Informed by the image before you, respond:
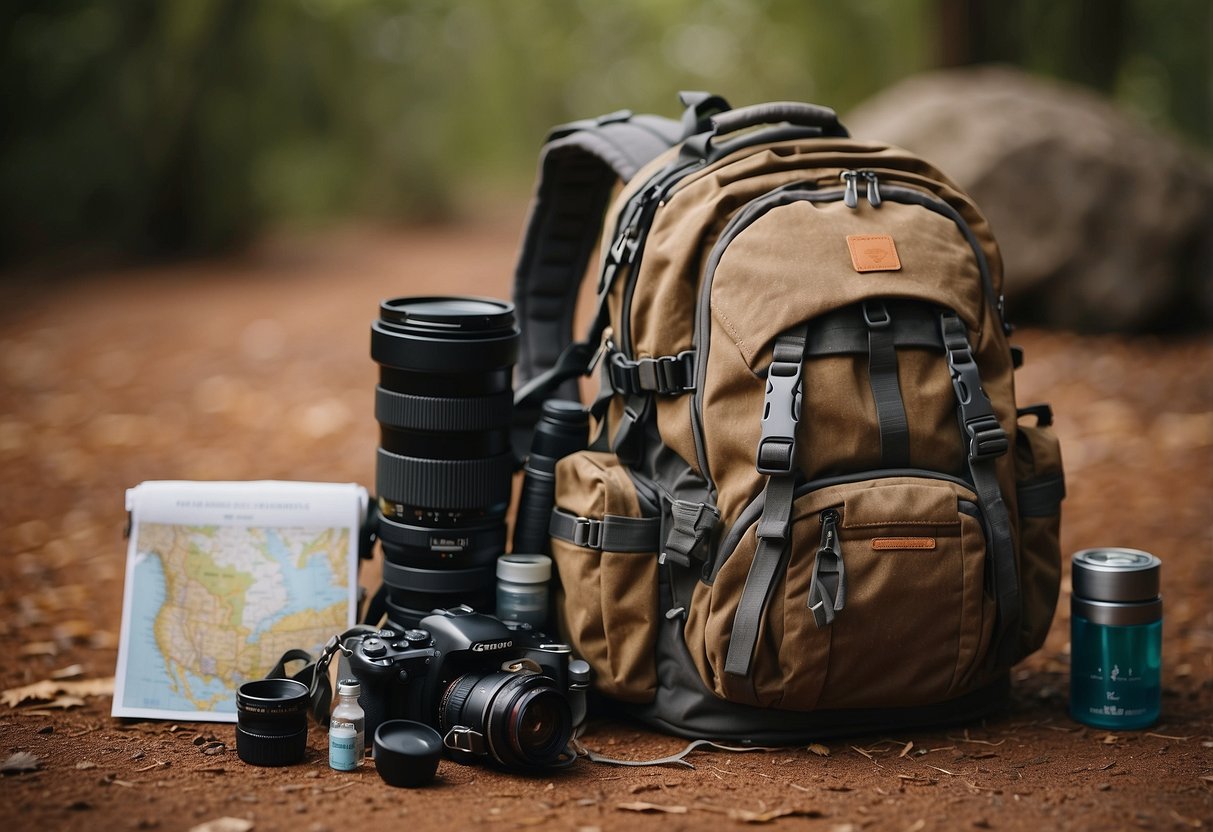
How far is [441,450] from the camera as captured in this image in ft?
11.1

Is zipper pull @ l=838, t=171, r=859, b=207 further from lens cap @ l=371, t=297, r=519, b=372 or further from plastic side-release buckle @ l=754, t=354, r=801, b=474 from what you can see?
lens cap @ l=371, t=297, r=519, b=372

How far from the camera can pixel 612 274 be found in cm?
336

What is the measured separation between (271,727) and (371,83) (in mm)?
10190

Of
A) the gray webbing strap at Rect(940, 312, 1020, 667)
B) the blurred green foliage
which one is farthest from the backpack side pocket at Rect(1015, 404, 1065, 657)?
the blurred green foliage

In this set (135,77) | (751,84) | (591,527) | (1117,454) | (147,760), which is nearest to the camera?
(147,760)

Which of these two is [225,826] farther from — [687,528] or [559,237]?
[559,237]

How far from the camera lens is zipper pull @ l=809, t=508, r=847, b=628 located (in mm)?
2939

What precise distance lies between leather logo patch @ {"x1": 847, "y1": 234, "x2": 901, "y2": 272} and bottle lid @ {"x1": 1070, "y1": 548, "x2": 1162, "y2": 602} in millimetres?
981

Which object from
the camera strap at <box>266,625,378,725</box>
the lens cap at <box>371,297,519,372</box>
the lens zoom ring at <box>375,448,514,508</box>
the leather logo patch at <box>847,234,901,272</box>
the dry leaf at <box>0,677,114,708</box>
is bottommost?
the dry leaf at <box>0,677,114,708</box>

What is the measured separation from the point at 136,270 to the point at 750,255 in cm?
820

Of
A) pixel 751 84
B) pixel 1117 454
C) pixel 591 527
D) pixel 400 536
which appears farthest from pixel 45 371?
pixel 751 84

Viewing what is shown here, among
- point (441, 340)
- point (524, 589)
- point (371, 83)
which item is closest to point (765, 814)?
point (524, 589)

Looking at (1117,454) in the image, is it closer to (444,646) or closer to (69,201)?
(444,646)

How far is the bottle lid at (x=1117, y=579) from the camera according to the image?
3275 mm
